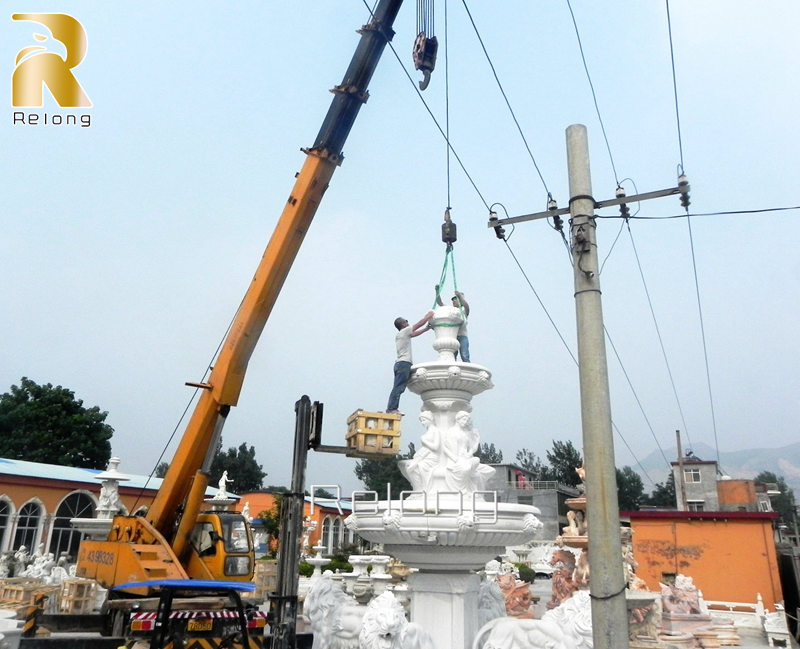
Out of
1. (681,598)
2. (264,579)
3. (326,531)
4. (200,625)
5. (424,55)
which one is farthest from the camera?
(326,531)

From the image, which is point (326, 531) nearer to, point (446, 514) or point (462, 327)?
point (462, 327)

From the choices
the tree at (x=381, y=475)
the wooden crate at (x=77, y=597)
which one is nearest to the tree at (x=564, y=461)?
the tree at (x=381, y=475)

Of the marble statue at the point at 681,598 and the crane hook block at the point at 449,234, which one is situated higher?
the crane hook block at the point at 449,234

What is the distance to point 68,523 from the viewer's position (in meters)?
23.6

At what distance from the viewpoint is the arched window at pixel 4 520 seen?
69.1 feet

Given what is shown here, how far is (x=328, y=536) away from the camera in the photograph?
1451 inches

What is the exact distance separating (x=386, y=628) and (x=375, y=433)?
6.87 feet

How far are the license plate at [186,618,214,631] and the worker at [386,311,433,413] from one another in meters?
3.37

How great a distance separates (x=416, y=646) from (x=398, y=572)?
50.6 feet

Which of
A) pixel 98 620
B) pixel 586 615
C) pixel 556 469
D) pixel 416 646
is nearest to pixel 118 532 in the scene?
pixel 98 620

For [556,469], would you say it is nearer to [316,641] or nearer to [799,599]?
[799,599]

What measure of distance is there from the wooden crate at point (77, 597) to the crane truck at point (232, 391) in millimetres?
2924

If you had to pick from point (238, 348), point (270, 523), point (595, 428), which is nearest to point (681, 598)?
point (595, 428)

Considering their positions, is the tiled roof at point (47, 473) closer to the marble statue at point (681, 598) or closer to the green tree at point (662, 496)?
the marble statue at point (681, 598)
